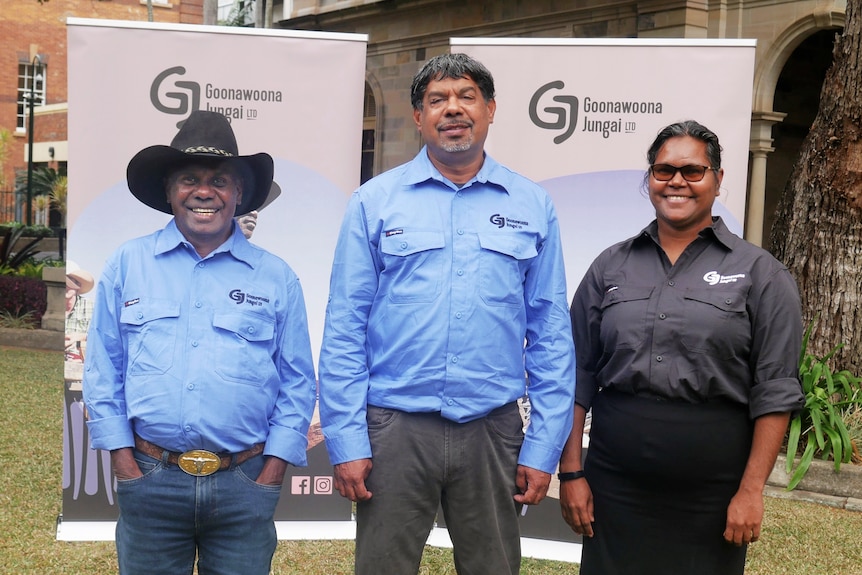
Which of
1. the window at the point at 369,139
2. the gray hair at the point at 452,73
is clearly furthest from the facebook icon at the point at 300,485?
the window at the point at 369,139

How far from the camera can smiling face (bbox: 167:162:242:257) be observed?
275 cm

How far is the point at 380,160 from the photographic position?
16.9m

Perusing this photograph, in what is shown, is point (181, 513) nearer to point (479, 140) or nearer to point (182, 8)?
point (479, 140)

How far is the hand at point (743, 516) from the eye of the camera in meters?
2.68

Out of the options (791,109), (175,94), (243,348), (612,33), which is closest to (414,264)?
(243,348)

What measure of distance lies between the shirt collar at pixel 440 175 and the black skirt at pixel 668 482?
28.5 inches

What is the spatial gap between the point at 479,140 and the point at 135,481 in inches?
54.4

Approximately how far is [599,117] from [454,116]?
6.96 feet

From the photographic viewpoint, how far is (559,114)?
4793mm

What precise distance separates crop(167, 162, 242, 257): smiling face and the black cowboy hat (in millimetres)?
41

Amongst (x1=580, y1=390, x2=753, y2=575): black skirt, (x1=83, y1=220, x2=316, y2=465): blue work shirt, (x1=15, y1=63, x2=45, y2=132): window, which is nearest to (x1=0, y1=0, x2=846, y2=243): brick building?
(x1=580, y1=390, x2=753, y2=575): black skirt

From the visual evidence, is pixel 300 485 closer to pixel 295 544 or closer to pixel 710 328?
pixel 295 544

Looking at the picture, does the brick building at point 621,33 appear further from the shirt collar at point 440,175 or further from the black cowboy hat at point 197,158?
the black cowboy hat at point 197,158

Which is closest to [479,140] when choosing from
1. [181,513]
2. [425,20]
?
[181,513]
